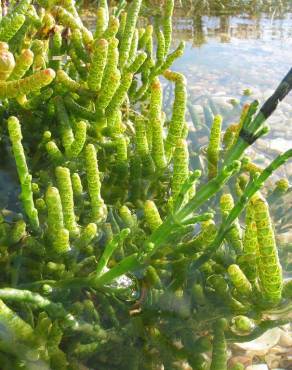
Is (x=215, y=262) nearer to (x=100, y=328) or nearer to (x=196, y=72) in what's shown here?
(x=100, y=328)

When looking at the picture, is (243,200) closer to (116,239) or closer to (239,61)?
(116,239)

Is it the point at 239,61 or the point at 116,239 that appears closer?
the point at 116,239

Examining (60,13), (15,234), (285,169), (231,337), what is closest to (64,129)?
(15,234)

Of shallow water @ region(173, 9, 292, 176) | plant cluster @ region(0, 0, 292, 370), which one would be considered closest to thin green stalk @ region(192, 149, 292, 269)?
plant cluster @ region(0, 0, 292, 370)

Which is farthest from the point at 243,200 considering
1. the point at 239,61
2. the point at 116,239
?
the point at 239,61

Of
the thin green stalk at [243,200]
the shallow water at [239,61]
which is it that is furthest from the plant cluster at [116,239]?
the shallow water at [239,61]

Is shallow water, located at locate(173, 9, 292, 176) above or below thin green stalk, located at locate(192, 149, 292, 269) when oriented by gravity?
below

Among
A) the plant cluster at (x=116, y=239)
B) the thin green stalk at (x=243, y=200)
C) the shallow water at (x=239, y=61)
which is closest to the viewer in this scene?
the thin green stalk at (x=243, y=200)

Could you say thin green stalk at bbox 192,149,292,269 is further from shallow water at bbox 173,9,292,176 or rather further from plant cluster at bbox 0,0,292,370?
shallow water at bbox 173,9,292,176

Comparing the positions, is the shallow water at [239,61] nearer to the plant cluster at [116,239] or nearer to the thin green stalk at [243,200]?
the plant cluster at [116,239]
